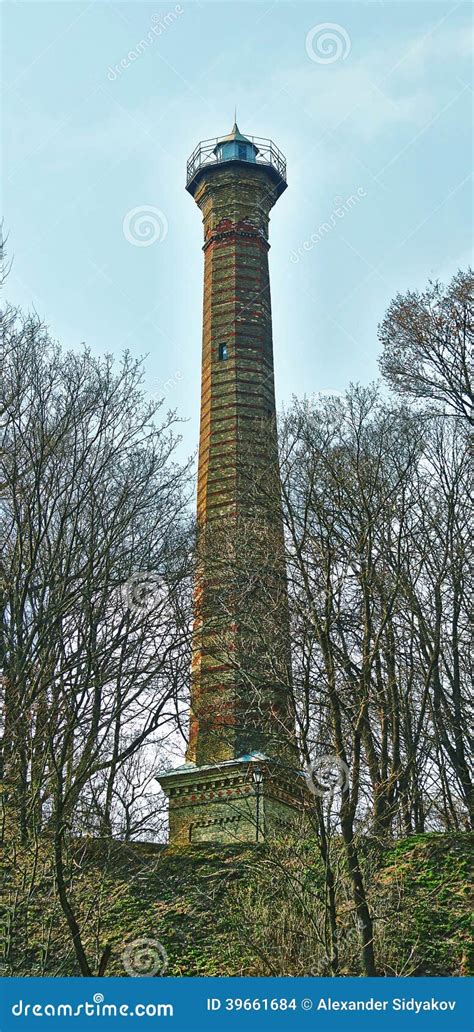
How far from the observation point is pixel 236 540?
21531 mm

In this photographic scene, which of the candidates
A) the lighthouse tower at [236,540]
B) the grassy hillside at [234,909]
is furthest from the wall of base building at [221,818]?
the grassy hillside at [234,909]

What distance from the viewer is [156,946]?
15.1 meters

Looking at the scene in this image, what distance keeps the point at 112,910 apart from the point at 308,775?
565 centimetres

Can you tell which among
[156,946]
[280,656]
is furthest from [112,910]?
[280,656]

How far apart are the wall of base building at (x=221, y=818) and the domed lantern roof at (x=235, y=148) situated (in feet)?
58.7

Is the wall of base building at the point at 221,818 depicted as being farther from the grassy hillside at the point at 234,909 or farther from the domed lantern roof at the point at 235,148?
the domed lantern roof at the point at 235,148

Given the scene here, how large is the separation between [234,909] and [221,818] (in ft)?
20.6

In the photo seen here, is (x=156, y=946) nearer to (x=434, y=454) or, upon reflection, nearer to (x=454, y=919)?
(x=454, y=919)

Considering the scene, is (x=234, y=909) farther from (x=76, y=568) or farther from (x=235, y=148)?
(x=235, y=148)

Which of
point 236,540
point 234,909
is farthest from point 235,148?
point 234,909

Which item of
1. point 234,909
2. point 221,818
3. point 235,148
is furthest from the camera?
point 235,148

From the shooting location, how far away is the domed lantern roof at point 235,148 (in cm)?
3072

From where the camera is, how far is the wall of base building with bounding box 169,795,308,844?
2102 cm

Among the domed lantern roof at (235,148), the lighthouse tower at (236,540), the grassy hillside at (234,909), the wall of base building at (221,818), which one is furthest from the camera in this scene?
the domed lantern roof at (235,148)
